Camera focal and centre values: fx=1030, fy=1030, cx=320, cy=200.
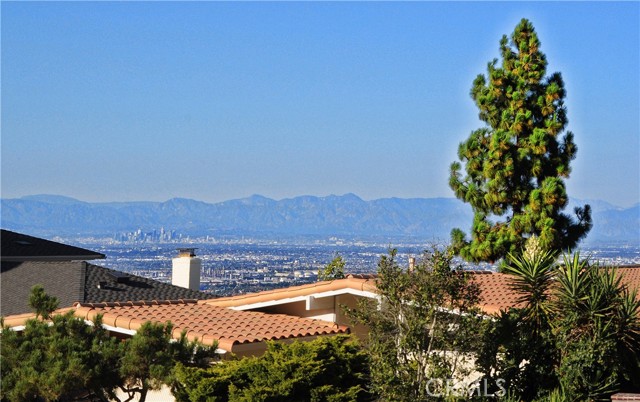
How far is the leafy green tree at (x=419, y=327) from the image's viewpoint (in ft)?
46.5

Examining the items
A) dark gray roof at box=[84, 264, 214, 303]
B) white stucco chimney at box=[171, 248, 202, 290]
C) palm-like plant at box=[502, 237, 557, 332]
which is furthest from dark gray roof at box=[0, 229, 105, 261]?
palm-like plant at box=[502, 237, 557, 332]

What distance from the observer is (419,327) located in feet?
46.4

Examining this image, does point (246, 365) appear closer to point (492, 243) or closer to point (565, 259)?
point (565, 259)

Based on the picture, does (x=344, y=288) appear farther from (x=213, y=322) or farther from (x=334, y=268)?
(x=334, y=268)

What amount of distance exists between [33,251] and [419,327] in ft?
63.6

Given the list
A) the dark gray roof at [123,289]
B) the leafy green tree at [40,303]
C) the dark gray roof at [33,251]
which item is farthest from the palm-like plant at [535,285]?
the dark gray roof at [33,251]

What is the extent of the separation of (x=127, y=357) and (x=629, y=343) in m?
7.93

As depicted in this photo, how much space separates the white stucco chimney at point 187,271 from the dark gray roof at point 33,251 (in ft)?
11.5

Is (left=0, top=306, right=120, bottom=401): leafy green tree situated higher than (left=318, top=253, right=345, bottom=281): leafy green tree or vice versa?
(left=318, top=253, right=345, bottom=281): leafy green tree

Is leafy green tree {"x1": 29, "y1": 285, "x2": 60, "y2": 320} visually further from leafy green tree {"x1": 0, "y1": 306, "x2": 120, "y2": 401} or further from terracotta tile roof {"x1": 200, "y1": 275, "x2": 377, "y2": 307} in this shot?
terracotta tile roof {"x1": 200, "y1": 275, "x2": 377, "y2": 307}

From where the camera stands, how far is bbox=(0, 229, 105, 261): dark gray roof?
98.2ft

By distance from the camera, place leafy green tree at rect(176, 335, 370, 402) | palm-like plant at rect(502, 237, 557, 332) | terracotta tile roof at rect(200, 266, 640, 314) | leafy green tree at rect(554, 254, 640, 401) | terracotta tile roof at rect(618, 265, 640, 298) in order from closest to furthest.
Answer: leafy green tree at rect(176, 335, 370, 402), leafy green tree at rect(554, 254, 640, 401), palm-like plant at rect(502, 237, 557, 332), terracotta tile roof at rect(200, 266, 640, 314), terracotta tile roof at rect(618, 265, 640, 298)

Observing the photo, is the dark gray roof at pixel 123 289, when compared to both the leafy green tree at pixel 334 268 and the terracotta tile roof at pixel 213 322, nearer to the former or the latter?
the terracotta tile roof at pixel 213 322

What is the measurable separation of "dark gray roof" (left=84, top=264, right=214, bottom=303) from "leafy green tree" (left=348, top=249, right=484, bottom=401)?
1087 cm
